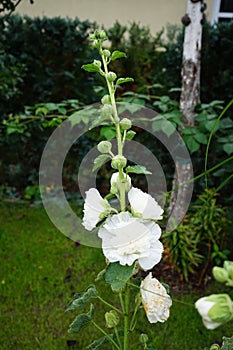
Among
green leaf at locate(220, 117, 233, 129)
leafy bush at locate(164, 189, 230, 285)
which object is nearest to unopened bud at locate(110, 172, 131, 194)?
leafy bush at locate(164, 189, 230, 285)

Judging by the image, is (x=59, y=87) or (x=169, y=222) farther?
(x=59, y=87)

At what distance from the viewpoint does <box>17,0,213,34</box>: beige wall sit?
5.07 metres

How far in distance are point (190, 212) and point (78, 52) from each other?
189 cm

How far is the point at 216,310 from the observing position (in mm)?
507

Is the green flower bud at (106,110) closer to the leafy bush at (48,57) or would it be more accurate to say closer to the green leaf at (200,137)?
the green leaf at (200,137)

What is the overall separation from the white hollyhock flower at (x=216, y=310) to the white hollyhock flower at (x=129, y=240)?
0.81ft

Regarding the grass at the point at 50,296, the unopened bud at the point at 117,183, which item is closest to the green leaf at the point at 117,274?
the unopened bud at the point at 117,183

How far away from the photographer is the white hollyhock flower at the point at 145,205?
781 mm

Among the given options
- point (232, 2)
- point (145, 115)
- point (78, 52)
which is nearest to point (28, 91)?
point (78, 52)

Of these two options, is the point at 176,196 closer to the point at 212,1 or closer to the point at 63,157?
the point at 63,157

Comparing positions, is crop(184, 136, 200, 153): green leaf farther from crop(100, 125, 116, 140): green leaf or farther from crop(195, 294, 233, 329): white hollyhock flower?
crop(195, 294, 233, 329): white hollyhock flower

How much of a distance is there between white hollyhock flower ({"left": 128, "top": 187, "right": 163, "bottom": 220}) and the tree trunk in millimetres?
1754

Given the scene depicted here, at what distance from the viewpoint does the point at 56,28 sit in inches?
150

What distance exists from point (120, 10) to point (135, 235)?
480 centimetres
